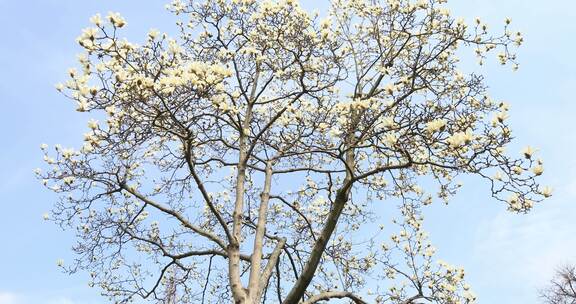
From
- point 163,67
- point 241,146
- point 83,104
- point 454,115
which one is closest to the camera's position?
point 83,104

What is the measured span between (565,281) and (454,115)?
19.2 metres

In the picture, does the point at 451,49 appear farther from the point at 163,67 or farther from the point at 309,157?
the point at 163,67

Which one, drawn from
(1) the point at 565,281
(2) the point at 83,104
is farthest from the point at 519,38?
(1) the point at 565,281

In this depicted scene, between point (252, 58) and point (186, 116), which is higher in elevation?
point (252, 58)

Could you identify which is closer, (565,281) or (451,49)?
(451,49)

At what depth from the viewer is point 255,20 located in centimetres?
827

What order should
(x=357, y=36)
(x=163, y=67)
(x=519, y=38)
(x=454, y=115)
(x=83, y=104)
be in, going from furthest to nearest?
(x=357, y=36) → (x=519, y=38) → (x=454, y=115) → (x=163, y=67) → (x=83, y=104)

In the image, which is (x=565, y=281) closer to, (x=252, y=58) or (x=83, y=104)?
(x=252, y=58)

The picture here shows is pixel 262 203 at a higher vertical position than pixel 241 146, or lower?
lower

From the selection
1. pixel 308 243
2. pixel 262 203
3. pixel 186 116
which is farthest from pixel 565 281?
pixel 186 116

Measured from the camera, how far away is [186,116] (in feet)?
19.5

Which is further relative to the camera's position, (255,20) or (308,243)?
(308,243)

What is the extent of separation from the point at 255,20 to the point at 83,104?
387 cm

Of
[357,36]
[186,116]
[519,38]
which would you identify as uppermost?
[357,36]
